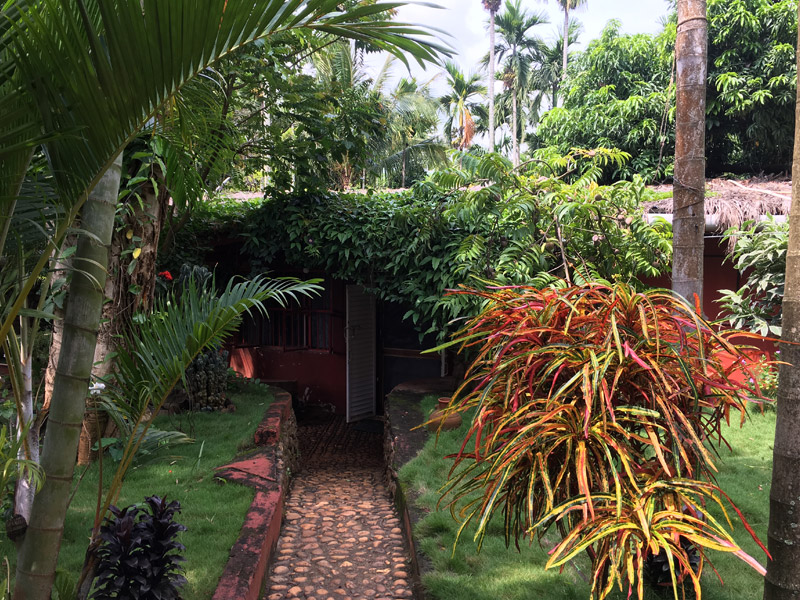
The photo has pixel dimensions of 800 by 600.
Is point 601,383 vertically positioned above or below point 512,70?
below

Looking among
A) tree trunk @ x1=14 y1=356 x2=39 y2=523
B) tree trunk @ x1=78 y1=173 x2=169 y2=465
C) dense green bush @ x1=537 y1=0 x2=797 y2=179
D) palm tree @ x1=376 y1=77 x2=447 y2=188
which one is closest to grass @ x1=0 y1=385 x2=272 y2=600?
tree trunk @ x1=14 y1=356 x2=39 y2=523

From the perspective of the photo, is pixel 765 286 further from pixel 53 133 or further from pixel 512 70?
pixel 512 70

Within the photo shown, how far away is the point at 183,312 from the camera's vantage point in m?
2.33

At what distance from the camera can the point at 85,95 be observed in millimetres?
1416

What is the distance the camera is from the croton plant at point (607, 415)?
1446 mm

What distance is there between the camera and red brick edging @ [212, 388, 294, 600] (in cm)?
293

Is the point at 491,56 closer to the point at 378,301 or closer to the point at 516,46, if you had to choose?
the point at 516,46

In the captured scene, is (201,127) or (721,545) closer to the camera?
(721,545)

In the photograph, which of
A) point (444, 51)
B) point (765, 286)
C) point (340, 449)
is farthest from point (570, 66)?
point (444, 51)

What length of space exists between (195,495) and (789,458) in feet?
11.7

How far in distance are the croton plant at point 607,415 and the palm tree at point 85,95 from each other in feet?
3.26

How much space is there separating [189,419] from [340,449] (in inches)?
86.3

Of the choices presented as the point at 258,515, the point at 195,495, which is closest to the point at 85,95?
the point at 258,515

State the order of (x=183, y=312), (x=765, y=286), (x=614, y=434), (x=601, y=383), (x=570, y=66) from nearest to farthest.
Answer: (x=601, y=383), (x=614, y=434), (x=183, y=312), (x=765, y=286), (x=570, y=66)
